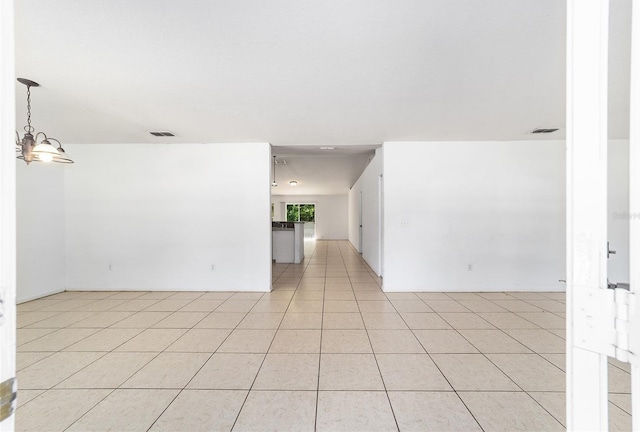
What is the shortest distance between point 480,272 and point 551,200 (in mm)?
1722

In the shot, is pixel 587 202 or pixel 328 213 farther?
pixel 328 213

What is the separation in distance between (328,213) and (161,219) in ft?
31.5

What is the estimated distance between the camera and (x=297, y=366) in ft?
7.68

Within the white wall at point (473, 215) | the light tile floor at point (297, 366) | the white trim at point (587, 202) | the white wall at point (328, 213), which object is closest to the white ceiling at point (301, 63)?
the white trim at point (587, 202)

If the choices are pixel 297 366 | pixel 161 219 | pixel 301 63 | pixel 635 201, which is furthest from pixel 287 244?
pixel 635 201

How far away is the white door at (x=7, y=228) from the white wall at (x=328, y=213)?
13.3m

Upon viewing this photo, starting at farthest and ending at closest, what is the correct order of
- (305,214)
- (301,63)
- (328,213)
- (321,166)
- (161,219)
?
(305,214)
(328,213)
(321,166)
(161,219)
(301,63)

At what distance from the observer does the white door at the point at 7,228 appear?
501 mm

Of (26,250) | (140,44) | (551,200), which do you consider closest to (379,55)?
(140,44)

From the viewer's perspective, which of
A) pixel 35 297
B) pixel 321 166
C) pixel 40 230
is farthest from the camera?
pixel 321 166

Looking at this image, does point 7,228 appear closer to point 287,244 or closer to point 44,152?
point 44,152

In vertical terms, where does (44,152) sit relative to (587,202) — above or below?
above

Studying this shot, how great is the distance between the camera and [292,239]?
773cm

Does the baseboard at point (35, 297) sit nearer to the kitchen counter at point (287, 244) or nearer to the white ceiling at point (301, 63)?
the white ceiling at point (301, 63)
